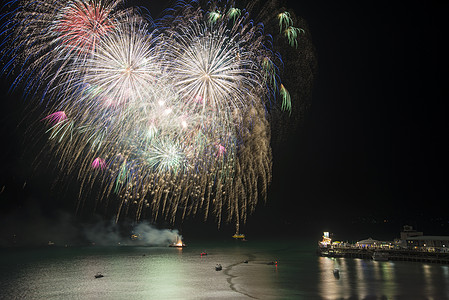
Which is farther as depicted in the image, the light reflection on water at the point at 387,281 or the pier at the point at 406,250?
the pier at the point at 406,250

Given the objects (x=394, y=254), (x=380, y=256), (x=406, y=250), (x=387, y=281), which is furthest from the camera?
(x=394, y=254)

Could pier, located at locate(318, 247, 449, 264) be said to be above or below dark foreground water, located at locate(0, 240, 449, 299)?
above

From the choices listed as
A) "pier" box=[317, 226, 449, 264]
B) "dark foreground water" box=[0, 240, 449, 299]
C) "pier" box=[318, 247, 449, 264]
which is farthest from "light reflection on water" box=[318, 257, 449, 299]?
"pier" box=[317, 226, 449, 264]

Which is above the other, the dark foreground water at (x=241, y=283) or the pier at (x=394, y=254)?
the pier at (x=394, y=254)

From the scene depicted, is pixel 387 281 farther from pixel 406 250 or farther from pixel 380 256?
pixel 406 250

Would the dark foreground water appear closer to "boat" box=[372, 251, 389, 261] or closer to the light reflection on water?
the light reflection on water

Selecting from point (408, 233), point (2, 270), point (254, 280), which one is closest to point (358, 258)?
point (408, 233)

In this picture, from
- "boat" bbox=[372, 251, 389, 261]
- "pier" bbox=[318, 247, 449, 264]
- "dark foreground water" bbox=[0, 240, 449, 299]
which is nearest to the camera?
"dark foreground water" bbox=[0, 240, 449, 299]

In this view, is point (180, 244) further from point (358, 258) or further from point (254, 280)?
point (254, 280)

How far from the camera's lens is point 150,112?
31.8 m

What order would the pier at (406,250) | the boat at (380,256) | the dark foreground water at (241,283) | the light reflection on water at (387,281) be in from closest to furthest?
1. the light reflection on water at (387,281)
2. the dark foreground water at (241,283)
3. the pier at (406,250)
4. the boat at (380,256)

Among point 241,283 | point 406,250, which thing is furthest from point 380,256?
point 241,283

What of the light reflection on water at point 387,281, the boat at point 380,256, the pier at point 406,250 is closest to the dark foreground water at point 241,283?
the light reflection on water at point 387,281

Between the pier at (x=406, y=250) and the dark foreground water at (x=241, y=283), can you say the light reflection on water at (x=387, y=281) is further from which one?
the pier at (x=406, y=250)
